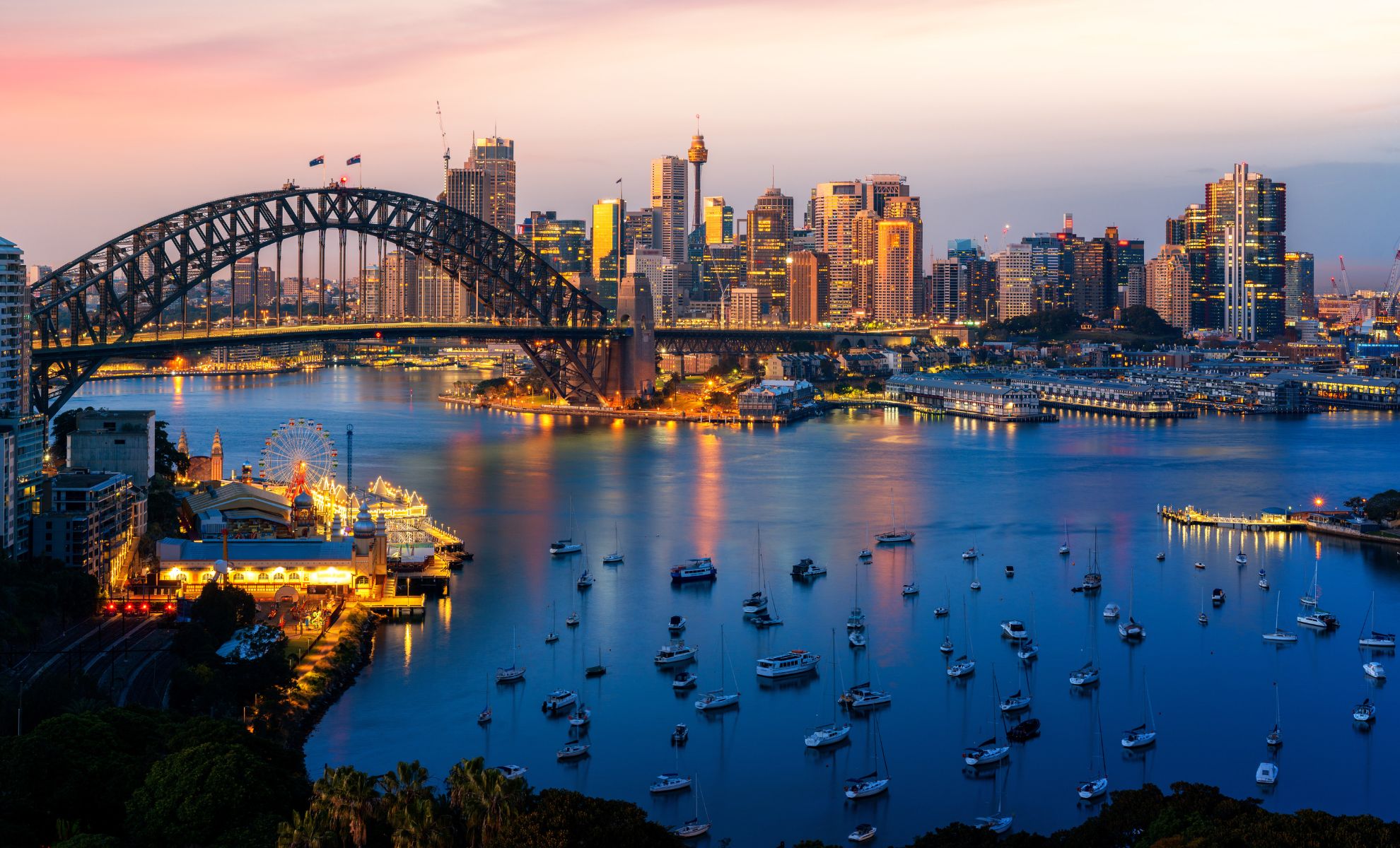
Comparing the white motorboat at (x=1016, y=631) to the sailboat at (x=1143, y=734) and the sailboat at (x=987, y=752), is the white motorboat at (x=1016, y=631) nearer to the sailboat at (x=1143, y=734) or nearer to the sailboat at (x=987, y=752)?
the sailboat at (x=1143, y=734)

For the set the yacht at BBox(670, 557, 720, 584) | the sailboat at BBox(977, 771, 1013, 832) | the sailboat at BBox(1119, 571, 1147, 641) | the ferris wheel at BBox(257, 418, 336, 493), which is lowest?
the sailboat at BBox(977, 771, 1013, 832)

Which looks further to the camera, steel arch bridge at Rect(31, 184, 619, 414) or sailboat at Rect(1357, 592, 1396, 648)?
steel arch bridge at Rect(31, 184, 619, 414)

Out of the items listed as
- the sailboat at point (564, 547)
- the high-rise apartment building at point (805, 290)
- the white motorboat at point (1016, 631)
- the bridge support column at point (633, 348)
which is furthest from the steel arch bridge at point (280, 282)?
the high-rise apartment building at point (805, 290)

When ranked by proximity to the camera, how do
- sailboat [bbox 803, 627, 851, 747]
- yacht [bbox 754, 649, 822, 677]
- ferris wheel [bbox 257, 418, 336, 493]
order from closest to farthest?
sailboat [bbox 803, 627, 851, 747], yacht [bbox 754, 649, 822, 677], ferris wheel [bbox 257, 418, 336, 493]

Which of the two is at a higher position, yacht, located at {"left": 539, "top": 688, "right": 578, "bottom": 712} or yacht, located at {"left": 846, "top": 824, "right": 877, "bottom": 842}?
yacht, located at {"left": 539, "top": 688, "right": 578, "bottom": 712}

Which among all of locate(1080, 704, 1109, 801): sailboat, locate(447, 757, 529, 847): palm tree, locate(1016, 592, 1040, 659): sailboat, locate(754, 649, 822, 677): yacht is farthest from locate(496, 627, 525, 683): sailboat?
locate(447, 757, 529, 847): palm tree

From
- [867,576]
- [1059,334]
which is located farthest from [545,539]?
[1059,334]

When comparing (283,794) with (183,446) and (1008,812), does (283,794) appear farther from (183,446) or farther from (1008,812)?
(183,446)

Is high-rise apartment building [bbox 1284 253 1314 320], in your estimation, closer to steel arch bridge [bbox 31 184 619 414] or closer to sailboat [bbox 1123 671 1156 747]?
steel arch bridge [bbox 31 184 619 414]
